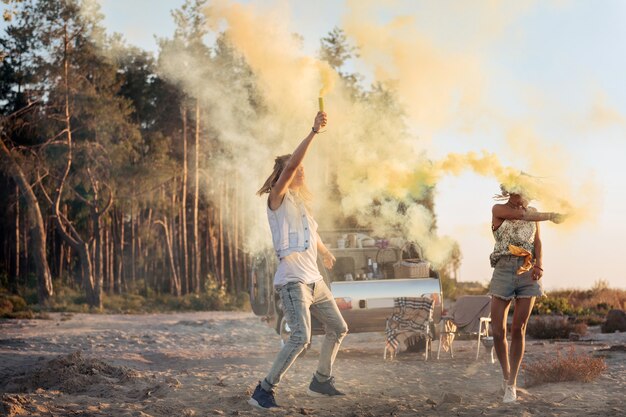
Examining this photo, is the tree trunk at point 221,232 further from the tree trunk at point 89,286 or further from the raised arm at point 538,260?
the raised arm at point 538,260

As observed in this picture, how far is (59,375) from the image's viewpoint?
408 inches

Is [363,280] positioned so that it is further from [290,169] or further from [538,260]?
[290,169]

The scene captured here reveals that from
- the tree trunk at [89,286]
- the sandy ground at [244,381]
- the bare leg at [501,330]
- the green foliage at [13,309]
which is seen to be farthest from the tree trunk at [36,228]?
the bare leg at [501,330]

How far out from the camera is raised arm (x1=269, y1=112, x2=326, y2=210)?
24.6ft

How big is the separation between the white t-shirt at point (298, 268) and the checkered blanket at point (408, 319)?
5.23 meters

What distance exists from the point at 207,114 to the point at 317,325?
2459 cm

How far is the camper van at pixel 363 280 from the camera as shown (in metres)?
13.3

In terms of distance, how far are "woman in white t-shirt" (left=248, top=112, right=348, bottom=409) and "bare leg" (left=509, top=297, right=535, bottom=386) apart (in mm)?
1809

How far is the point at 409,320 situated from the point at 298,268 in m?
5.58

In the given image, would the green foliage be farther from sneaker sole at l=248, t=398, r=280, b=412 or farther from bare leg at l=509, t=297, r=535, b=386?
bare leg at l=509, t=297, r=535, b=386

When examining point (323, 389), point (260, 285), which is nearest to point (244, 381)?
point (323, 389)

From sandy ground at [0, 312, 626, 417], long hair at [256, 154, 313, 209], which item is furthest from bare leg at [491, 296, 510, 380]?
long hair at [256, 154, 313, 209]

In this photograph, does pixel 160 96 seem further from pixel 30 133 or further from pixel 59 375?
pixel 59 375

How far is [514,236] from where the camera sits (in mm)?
8148
